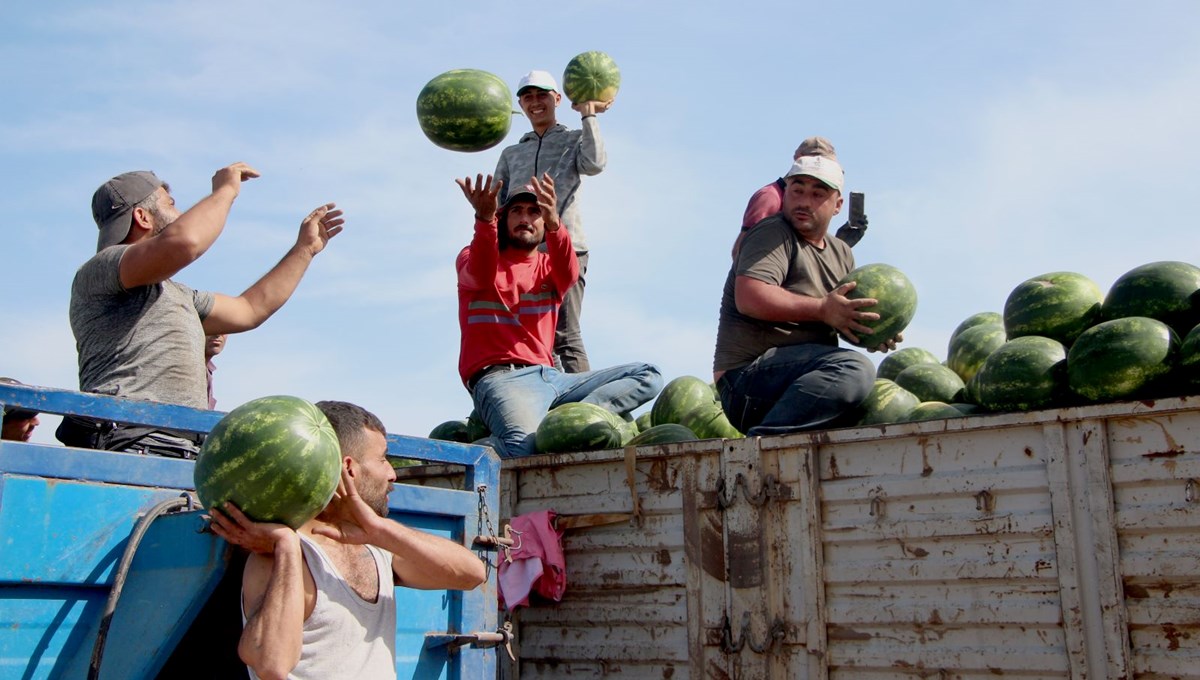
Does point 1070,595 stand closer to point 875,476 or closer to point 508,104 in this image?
point 875,476

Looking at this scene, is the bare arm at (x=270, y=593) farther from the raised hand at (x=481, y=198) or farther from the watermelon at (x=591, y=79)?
the watermelon at (x=591, y=79)

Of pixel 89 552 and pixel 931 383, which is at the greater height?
pixel 931 383

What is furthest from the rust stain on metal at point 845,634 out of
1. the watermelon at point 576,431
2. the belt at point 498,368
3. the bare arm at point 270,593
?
the bare arm at point 270,593

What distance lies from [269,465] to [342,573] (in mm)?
435

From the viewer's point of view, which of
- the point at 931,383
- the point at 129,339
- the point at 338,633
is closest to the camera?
the point at 338,633

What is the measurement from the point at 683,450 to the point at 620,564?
A: 609mm

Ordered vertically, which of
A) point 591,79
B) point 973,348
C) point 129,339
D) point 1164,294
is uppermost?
point 591,79

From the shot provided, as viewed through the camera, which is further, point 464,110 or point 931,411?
point 464,110

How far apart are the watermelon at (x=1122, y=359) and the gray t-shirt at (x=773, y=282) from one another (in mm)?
1308

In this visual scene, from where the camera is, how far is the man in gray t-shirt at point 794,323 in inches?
236

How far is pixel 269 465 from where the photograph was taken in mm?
3115

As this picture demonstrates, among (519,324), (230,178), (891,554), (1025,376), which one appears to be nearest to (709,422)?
(519,324)

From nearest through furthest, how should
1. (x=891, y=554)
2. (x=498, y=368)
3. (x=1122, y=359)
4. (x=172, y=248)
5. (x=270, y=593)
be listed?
(x=270, y=593)
(x=172, y=248)
(x=891, y=554)
(x=1122, y=359)
(x=498, y=368)

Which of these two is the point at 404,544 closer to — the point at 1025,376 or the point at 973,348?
the point at 1025,376
